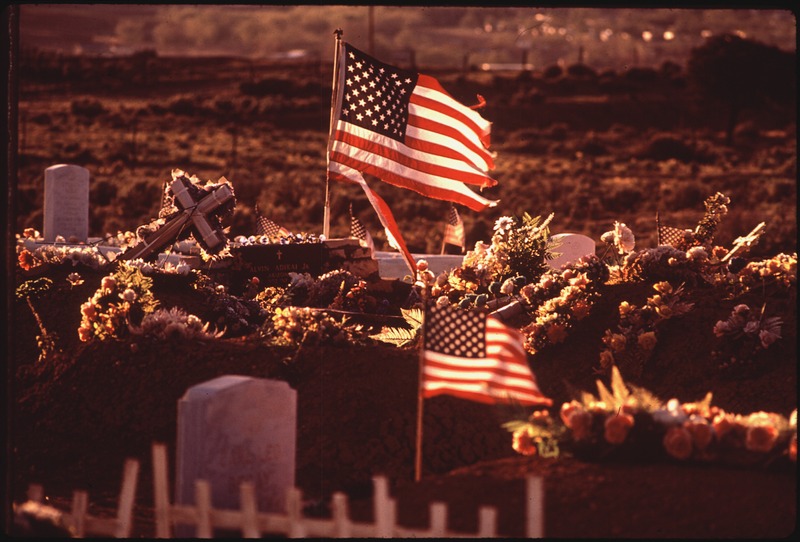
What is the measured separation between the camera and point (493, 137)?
211ft

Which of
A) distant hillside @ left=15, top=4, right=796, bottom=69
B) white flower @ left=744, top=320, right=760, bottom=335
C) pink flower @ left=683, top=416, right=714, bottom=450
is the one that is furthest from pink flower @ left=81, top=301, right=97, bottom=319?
distant hillside @ left=15, top=4, right=796, bottom=69

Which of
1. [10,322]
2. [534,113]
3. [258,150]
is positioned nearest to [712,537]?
[10,322]

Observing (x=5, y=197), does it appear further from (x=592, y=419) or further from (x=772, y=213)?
(x=772, y=213)

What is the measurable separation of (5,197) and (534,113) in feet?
196

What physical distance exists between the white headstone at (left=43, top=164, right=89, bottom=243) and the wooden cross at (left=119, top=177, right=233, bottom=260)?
4.45 m

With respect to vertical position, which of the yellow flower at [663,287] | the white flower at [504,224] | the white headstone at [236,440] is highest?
the white flower at [504,224]

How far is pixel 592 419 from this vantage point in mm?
8930

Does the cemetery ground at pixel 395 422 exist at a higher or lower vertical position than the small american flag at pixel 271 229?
lower

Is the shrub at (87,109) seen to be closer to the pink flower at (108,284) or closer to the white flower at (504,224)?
the white flower at (504,224)

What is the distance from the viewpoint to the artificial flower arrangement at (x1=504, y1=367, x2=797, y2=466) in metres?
8.72

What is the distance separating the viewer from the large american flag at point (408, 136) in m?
14.3

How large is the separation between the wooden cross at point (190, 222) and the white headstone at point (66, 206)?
4451 millimetres

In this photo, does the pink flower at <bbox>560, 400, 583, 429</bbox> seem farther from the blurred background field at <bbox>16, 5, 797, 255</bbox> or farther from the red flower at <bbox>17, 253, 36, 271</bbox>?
the blurred background field at <bbox>16, 5, 797, 255</bbox>

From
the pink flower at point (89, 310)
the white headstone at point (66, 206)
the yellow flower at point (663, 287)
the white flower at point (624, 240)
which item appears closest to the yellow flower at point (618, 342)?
the yellow flower at point (663, 287)
